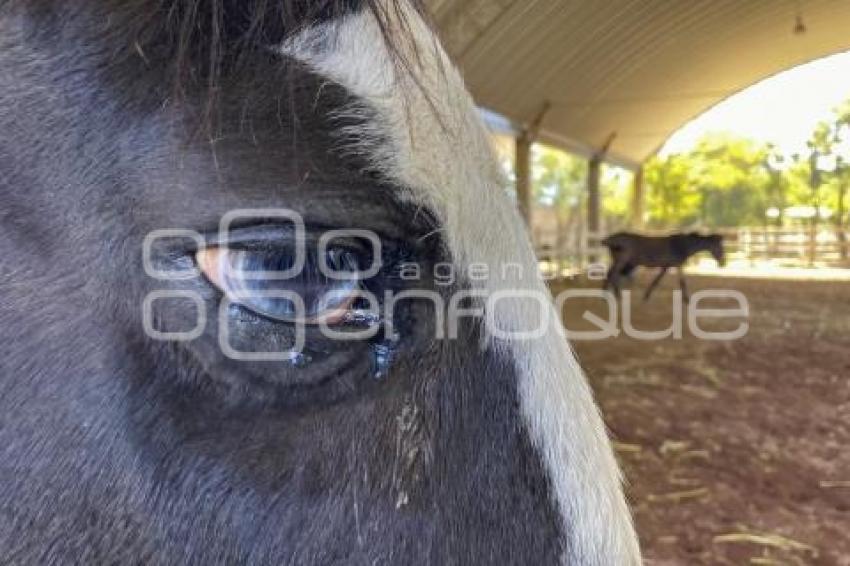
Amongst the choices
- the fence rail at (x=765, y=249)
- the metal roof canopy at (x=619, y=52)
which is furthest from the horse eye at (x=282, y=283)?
the fence rail at (x=765, y=249)

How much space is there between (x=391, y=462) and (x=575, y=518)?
28 cm

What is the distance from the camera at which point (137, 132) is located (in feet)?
3.55

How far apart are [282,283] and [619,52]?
13966 mm

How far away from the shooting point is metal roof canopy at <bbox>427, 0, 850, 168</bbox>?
10.2m

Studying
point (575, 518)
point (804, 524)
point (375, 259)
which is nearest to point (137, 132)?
point (375, 259)

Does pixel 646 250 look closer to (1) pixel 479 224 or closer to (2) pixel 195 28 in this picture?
(1) pixel 479 224

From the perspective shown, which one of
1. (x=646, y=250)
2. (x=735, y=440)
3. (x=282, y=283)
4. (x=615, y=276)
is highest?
(x=282, y=283)

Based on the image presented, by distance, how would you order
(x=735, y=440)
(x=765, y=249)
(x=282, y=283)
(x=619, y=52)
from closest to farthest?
(x=282, y=283) < (x=735, y=440) < (x=619, y=52) < (x=765, y=249)

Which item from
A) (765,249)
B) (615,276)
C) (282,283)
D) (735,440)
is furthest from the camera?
(765,249)

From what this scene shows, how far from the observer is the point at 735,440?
5219 mm

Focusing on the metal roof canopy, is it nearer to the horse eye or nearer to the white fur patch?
the white fur patch

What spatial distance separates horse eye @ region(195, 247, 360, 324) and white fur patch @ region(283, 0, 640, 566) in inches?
6.5

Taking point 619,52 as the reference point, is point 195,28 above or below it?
below

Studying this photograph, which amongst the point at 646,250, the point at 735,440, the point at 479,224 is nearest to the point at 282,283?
the point at 479,224
